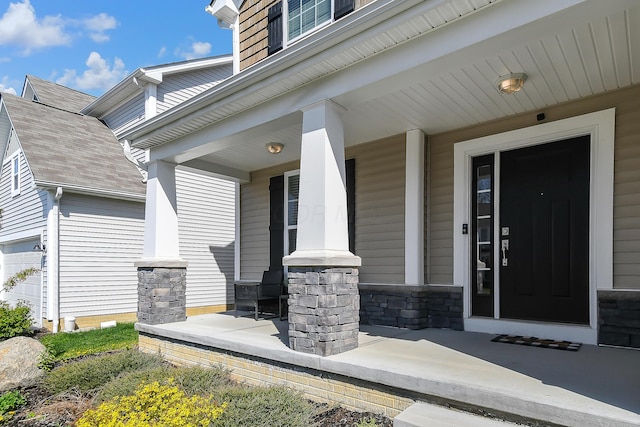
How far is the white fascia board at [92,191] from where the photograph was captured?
24.6 feet

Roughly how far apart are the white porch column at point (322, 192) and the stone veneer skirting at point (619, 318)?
2316 mm

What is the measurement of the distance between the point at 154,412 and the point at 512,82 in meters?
3.74

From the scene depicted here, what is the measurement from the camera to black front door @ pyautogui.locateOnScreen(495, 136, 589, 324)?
3975mm

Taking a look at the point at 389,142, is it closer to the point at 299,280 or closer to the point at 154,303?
the point at 299,280

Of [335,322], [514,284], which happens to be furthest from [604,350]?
[335,322]

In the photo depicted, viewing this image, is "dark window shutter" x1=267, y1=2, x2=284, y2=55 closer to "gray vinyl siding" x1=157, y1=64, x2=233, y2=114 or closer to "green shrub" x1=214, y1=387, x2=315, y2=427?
"gray vinyl siding" x1=157, y1=64, x2=233, y2=114

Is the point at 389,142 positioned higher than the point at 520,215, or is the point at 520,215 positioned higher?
the point at 389,142

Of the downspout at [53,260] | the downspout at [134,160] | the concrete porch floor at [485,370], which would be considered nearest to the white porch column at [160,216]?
the concrete porch floor at [485,370]

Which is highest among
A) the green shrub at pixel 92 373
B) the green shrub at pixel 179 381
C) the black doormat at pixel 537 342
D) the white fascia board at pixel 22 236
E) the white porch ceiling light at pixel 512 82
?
the white porch ceiling light at pixel 512 82

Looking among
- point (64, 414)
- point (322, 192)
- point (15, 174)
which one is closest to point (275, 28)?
point (322, 192)

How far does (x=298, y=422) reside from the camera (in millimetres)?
2744

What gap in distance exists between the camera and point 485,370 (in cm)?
290

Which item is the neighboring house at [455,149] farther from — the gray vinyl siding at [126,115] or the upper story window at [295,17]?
the gray vinyl siding at [126,115]

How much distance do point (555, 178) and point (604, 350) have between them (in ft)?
5.52
